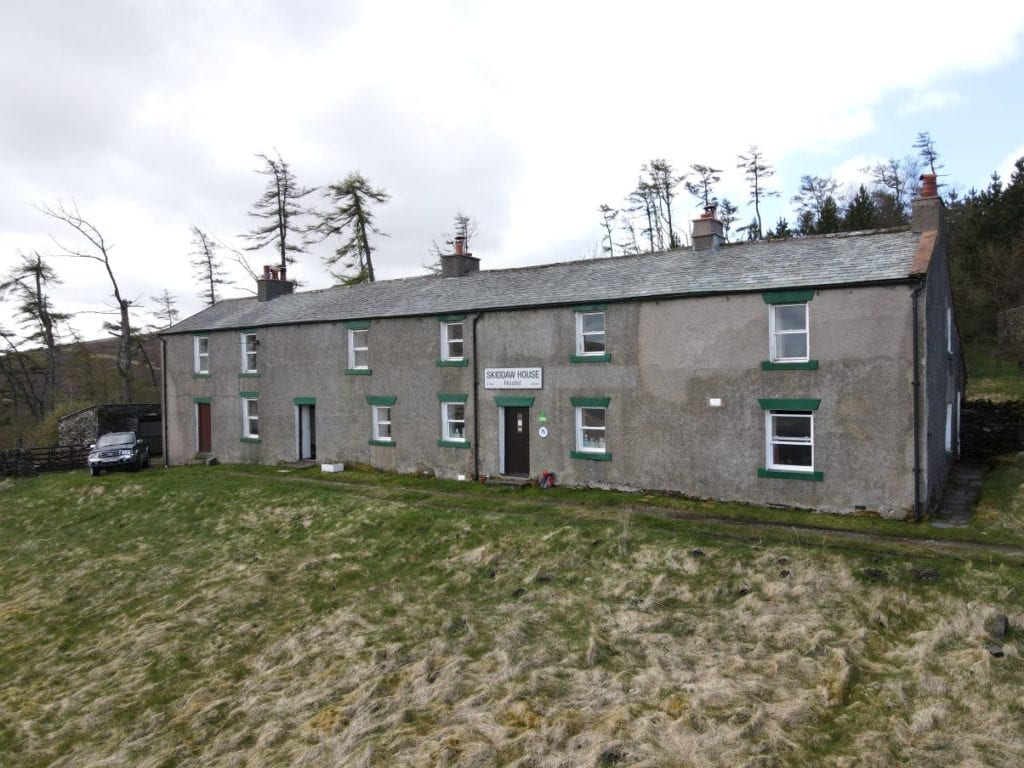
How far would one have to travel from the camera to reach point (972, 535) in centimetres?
1374

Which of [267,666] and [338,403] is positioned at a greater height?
[338,403]

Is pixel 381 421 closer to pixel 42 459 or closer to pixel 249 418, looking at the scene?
pixel 249 418

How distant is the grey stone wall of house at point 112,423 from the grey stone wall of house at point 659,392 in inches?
489

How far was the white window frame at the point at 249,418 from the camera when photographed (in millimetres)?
28531

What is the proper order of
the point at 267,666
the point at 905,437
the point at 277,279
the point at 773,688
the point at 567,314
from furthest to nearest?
the point at 277,279 < the point at 567,314 < the point at 905,437 < the point at 267,666 < the point at 773,688

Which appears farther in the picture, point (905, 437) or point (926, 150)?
point (926, 150)

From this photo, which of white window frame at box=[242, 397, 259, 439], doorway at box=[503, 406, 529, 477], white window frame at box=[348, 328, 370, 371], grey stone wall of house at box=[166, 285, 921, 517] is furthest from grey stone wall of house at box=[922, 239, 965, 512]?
white window frame at box=[242, 397, 259, 439]

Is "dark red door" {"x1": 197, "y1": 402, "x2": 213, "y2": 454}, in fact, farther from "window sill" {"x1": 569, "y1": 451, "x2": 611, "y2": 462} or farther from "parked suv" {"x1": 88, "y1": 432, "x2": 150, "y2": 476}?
"window sill" {"x1": 569, "y1": 451, "x2": 611, "y2": 462}

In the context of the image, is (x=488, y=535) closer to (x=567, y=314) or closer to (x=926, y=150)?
(x=567, y=314)

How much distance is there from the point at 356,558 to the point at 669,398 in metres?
8.95

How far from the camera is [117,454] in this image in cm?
2870

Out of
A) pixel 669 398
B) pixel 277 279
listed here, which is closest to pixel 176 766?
pixel 669 398

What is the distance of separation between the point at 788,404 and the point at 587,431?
567cm

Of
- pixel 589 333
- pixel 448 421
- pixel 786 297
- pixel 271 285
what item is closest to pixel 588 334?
pixel 589 333
